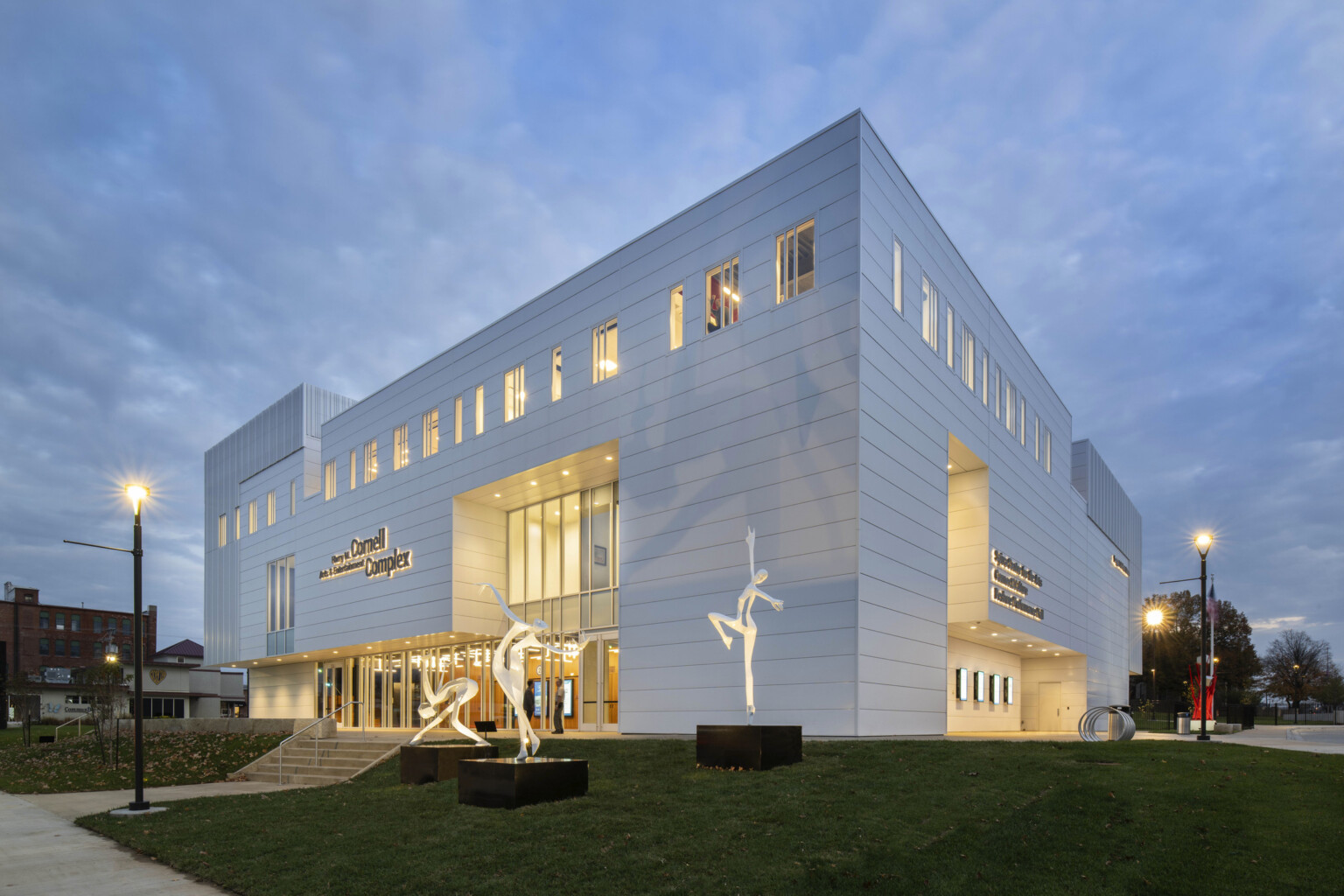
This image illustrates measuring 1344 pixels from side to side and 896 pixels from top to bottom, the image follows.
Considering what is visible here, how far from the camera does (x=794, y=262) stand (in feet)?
80.4

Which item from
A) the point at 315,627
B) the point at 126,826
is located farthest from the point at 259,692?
the point at 126,826

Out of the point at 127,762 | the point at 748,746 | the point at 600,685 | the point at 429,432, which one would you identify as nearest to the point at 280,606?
the point at 429,432

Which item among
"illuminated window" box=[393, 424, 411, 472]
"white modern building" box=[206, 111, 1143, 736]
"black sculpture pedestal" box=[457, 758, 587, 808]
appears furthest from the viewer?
"illuminated window" box=[393, 424, 411, 472]

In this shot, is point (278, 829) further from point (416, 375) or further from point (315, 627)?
point (315, 627)

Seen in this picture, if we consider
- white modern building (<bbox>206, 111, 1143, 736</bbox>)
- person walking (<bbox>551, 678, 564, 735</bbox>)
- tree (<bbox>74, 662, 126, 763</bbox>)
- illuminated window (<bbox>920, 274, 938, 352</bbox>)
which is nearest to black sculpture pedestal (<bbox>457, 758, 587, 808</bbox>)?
white modern building (<bbox>206, 111, 1143, 736</bbox>)

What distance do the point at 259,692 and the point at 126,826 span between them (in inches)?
1858

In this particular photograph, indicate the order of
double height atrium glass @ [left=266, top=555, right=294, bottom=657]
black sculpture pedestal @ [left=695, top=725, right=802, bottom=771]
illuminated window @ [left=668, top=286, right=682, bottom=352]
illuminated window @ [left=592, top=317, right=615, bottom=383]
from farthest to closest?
1. double height atrium glass @ [left=266, top=555, right=294, bottom=657]
2. illuminated window @ [left=592, top=317, right=615, bottom=383]
3. illuminated window @ [left=668, top=286, right=682, bottom=352]
4. black sculpture pedestal @ [left=695, top=725, right=802, bottom=771]

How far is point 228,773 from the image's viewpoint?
2525 centimetres

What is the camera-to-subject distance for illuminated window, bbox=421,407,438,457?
38.3 meters

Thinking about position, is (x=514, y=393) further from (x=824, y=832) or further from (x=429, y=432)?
(x=824, y=832)

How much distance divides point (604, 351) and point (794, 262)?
A: 8570 millimetres

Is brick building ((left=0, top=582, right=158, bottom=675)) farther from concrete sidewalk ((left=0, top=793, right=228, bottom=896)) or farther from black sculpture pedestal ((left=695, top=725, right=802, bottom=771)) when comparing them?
black sculpture pedestal ((left=695, top=725, right=802, bottom=771))

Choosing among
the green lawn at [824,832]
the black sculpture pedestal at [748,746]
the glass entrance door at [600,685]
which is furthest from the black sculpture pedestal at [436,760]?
the glass entrance door at [600,685]

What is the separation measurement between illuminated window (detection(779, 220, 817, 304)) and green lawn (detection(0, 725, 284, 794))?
21.7 metres
